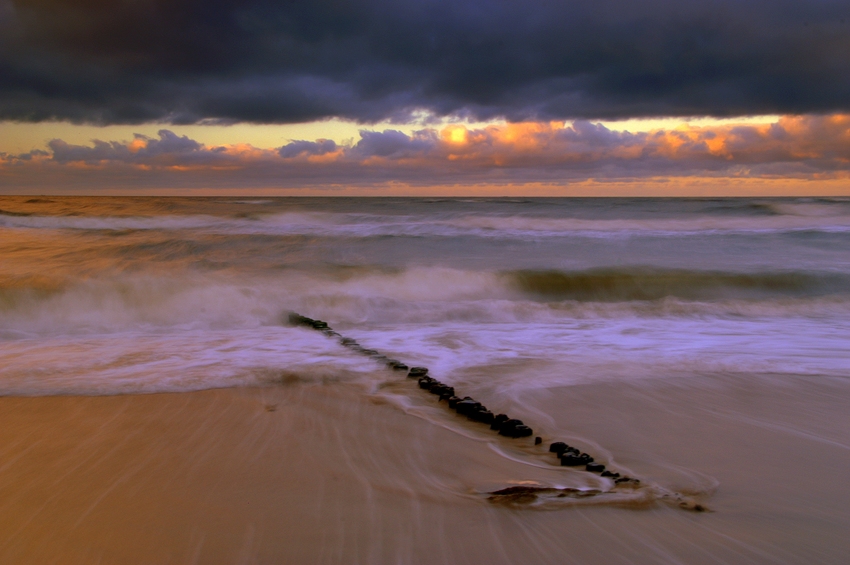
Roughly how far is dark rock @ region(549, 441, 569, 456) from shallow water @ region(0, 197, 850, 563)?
0.43 feet

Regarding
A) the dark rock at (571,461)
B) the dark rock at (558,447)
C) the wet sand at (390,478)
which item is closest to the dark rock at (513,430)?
the wet sand at (390,478)

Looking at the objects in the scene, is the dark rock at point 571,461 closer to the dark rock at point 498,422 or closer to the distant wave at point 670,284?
the dark rock at point 498,422

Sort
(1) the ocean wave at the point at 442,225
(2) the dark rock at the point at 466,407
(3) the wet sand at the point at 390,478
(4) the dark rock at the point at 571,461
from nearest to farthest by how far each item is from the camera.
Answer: (3) the wet sand at the point at 390,478, (4) the dark rock at the point at 571,461, (2) the dark rock at the point at 466,407, (1) the ocean wave at the point at 442,225

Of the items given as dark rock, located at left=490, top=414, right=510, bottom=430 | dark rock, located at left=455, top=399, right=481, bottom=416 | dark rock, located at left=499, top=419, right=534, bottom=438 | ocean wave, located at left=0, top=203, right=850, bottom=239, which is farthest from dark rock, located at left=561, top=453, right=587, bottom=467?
ocean wave, located at left=0, top=203, right=850, bottom=239

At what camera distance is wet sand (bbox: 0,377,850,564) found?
83.2 inches

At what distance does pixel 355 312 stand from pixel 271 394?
4.07 meters

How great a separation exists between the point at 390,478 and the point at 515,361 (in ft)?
8.75

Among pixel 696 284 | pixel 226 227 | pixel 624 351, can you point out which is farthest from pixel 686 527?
pixel 226 227

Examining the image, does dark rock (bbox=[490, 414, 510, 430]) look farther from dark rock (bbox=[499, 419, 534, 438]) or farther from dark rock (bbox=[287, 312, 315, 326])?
dark rock (bbox=[287, 312, 315, 326])

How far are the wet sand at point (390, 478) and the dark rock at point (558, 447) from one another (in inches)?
4.0

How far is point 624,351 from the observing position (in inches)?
220

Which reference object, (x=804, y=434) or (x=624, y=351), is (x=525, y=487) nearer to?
(x=804, y=434)

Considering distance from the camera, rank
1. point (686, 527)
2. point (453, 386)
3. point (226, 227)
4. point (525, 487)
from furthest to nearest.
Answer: point (226, 227) < point (453, 386) < point (525, 487) < point (686, 527)

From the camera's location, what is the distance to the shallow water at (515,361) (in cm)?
237
